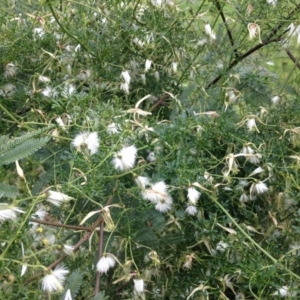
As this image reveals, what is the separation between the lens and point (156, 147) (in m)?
0.98

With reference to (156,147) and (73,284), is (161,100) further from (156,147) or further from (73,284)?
(73,284)

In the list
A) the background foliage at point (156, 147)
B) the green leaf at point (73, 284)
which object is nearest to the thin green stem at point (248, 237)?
the background foliage at point (156, 147)

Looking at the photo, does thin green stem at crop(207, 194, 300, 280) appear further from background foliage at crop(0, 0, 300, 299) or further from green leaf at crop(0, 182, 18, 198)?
green leaf at crop(0, 182, 18, 198)

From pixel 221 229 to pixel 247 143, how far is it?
0.15 metres

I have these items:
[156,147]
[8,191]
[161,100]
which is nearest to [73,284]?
[8,191]

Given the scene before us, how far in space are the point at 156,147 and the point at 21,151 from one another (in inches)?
9.3

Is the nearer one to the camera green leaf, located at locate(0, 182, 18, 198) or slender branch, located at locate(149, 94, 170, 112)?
green leaf, located at locate(0, 182, 18, 198)

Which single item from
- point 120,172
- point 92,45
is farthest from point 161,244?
point 92,45

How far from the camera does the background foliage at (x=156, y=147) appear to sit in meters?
0.91

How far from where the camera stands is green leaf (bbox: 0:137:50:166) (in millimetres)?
831

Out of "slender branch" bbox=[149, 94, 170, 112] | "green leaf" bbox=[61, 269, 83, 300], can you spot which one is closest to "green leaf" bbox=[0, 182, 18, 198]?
"green leaf" bbox=[61, 269, 83, 300]

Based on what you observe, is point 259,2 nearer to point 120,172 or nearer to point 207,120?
point 207,120

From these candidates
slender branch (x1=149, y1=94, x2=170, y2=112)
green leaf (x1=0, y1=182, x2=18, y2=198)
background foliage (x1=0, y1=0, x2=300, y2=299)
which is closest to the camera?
green leaf (x1=0, y1=182, x2=18, y2=198)

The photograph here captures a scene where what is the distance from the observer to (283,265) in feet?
3.07
